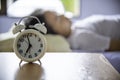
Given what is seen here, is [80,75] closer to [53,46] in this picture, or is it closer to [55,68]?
[55,68]

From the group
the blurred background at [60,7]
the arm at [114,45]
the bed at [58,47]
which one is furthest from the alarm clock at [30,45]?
the blurred background at [60,7]

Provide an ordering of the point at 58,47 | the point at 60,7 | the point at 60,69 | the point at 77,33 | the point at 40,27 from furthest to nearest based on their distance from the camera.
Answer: the point at 60,7 < the point at 77,33 < the point at 58,47 < the point at 40,27 < the point at 60,69

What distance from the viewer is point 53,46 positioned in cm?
184

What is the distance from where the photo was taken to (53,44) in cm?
187

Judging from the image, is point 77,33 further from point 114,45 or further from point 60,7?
point 60,7

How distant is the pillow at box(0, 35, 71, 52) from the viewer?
1634 mm

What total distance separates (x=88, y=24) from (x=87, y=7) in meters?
0.77

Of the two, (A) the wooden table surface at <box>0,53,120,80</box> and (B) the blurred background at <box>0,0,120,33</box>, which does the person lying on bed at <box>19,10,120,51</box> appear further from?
(A) the wooden table surface at <box>0,53,120,80</box>

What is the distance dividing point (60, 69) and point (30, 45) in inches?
6.4

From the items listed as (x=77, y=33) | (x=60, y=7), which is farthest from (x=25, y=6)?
(x=77, y=33)

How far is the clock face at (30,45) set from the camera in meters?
0.95

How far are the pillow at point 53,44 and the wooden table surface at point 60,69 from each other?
0.57 metres

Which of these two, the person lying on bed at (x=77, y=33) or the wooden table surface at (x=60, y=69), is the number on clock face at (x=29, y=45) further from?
the person lying on bed at (x=77, y=33)

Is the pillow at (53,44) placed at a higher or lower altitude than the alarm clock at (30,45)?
lower
